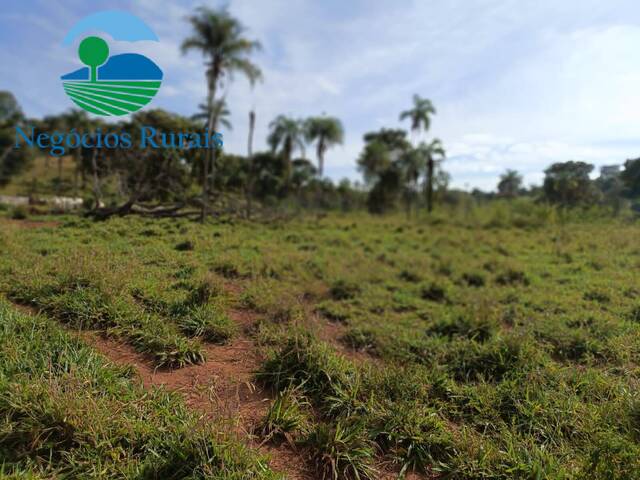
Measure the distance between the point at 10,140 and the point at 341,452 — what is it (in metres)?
32.6

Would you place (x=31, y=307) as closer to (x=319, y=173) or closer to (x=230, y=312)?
(x=230, y=312)

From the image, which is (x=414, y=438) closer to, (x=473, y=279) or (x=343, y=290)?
(x=343, y=290)

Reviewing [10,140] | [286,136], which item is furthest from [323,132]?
[10,140]

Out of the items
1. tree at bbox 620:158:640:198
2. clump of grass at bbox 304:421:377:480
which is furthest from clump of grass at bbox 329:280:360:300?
tree at bbox 620:158:640:198

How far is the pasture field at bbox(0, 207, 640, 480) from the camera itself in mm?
2168

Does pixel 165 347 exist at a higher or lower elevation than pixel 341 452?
higher

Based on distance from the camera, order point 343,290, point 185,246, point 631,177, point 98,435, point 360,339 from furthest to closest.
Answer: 1. point 631,177
2. point 185,246
3. point 343,290
4. point 360,339
5. point 98,435

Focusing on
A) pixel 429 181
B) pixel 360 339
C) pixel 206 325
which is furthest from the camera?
pixel 429 181

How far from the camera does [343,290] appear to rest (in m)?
6.36

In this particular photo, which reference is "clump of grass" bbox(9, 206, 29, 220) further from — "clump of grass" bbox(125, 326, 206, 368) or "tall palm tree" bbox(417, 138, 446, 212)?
"tall palm tree" bbox(417, 138, 446, 212)

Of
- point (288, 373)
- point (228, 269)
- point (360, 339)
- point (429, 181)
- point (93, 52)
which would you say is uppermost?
point (93, 52)

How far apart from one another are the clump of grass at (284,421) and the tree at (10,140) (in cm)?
2799

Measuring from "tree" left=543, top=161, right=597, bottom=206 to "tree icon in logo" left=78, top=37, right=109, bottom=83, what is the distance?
1083cm

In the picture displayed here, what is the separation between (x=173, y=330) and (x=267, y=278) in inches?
103
